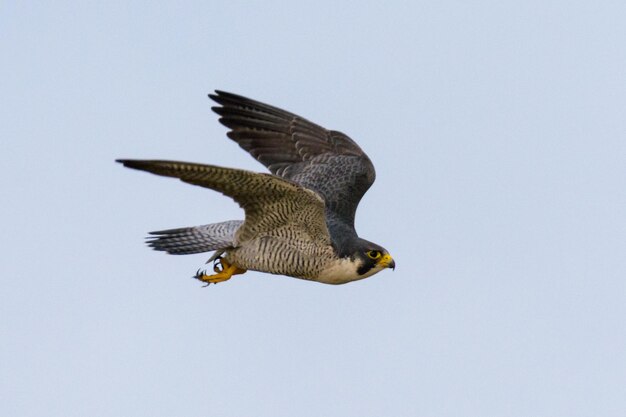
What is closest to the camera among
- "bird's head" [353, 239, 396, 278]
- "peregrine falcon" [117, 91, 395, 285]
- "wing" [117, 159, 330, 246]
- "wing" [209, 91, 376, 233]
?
"wing" [117, 159, 330, 246]

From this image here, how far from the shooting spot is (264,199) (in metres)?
13.5

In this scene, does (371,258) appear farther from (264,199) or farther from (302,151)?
(302,151)

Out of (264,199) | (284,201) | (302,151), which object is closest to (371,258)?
(284,201)

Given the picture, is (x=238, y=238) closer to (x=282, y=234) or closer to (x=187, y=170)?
(x=282, y=234)

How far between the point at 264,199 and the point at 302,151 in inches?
141

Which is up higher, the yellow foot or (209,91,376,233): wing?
(209,91,376,233): wing

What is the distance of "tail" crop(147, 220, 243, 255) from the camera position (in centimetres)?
1457

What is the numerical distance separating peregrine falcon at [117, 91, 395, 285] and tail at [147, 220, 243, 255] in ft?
0.04

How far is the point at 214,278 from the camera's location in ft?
49.1

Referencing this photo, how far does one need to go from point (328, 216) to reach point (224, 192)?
2634mm

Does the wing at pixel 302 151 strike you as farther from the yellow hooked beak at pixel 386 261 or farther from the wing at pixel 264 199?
the wing at pixel 264 199

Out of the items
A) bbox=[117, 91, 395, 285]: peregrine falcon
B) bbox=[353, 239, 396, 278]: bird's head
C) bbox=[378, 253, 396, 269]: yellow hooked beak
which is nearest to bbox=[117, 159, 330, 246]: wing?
bbox=[117, 91, 395, 285]: peregrine falcon

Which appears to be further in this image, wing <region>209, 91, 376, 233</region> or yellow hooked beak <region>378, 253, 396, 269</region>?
wing <region>209, 91, 376, 233</region>

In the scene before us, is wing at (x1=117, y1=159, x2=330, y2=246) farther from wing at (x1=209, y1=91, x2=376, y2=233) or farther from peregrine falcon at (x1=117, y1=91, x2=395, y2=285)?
wing at (x1=209, y1=91, x2=376, y2=233)
